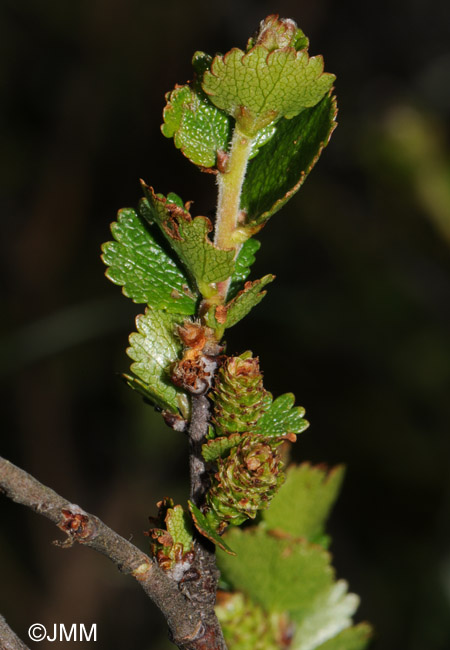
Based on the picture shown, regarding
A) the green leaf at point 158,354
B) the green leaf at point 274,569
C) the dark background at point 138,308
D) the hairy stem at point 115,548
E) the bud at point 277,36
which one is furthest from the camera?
the dark background at point 138,308

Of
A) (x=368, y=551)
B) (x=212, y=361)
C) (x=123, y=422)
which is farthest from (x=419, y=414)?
(x=212, y=361)

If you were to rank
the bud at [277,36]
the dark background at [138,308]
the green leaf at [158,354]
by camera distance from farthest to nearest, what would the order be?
the dark background at [138,308] → the green leaf at [158,354] → the bud at [277,36]

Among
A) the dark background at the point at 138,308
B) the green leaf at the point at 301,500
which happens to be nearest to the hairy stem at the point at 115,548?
the green leaf at the point at 301,500

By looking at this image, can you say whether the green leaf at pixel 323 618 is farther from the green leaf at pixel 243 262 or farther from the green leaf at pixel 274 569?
the green leaf at pixel 243 262

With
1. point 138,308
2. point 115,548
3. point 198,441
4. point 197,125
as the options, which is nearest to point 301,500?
point 198,441

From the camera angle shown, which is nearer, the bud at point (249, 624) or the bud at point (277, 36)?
the bud at point (277, 36)

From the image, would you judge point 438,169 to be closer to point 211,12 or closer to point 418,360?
point 418,360

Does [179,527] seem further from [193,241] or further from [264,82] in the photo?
[264,82]
